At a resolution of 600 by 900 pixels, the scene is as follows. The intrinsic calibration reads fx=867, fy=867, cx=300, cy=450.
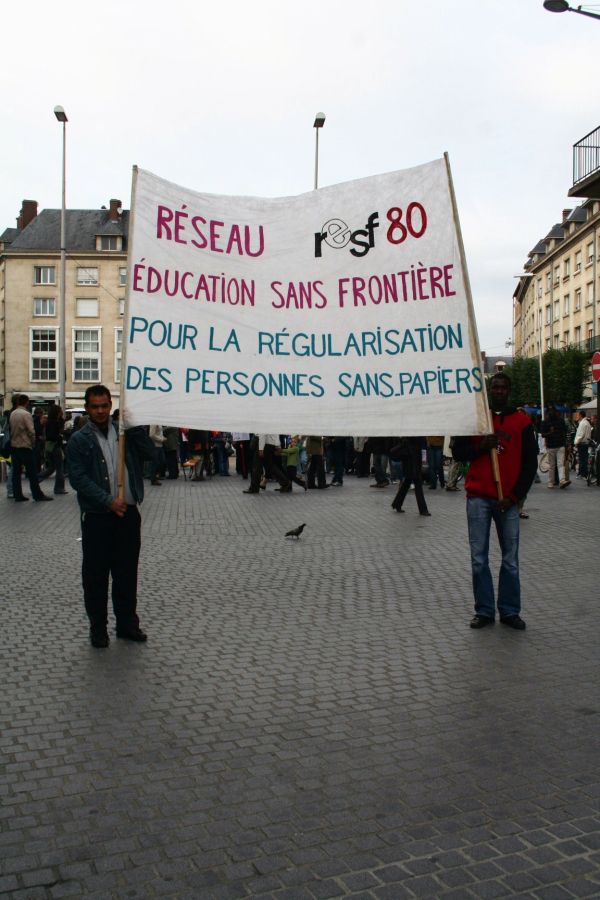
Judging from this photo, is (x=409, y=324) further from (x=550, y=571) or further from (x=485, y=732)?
(x=550, y=571)

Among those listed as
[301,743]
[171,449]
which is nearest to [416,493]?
[171,449]

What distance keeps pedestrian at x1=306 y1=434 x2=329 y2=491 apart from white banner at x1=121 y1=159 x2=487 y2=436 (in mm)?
13769

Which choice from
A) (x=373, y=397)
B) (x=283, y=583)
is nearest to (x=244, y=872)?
(x=373, y=397)

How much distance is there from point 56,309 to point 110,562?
69.6 metres

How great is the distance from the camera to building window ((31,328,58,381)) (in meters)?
72.1

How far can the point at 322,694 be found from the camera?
5016 mm

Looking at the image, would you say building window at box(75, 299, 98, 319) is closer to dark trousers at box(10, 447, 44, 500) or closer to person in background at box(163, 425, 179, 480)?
person in background at box(163, 425, 179, 480)

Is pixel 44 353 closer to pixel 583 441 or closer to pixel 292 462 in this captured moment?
pixel 583 441

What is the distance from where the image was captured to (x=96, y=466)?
6086mm

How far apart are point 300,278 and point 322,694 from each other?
2.50 metres

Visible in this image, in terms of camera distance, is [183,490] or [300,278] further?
[183,490]

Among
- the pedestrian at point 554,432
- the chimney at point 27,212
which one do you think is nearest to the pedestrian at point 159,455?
the pedestrian at point 554,432

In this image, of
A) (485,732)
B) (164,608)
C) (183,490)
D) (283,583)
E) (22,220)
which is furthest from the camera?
(22,220)

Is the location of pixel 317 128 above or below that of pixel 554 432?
above
